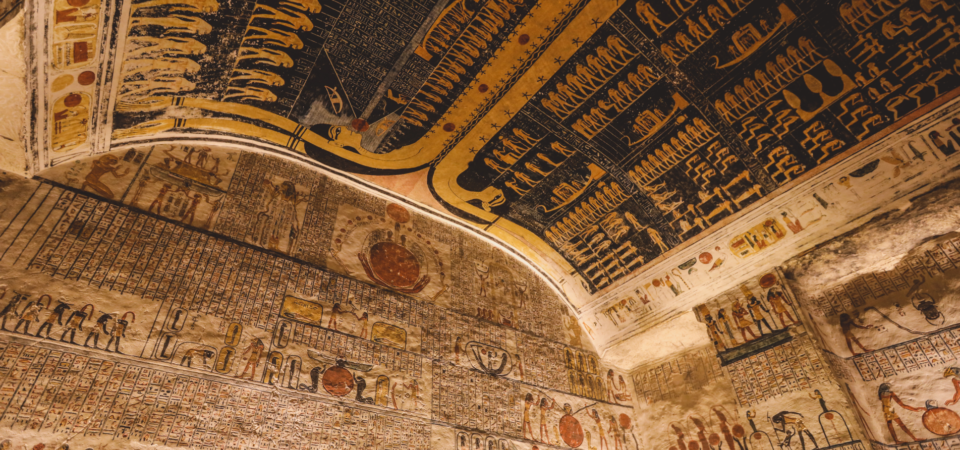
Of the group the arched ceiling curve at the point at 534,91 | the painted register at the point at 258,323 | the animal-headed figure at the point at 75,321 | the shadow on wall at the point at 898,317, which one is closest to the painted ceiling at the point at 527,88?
the arched ceiling curve at the point at 534,91

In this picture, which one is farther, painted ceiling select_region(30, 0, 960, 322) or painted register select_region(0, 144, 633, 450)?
painted ceiling select_region(30, 0, 960, 322)

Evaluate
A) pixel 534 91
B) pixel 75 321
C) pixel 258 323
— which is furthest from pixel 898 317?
pixel 75 321

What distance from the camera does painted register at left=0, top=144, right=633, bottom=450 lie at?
3428 millimetres

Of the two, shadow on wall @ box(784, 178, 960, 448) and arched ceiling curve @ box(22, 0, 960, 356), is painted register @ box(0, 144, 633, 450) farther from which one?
shadow on wall @ box(784, 178, 960, 448)

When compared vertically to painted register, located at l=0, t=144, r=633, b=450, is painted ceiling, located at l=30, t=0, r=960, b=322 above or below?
above

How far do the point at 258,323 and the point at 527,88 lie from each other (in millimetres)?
3200

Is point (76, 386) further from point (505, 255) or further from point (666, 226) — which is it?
point (666, 226)

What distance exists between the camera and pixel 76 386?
10.9ft

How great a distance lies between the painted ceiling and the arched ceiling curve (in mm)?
16

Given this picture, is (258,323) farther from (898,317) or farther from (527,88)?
(898,317)

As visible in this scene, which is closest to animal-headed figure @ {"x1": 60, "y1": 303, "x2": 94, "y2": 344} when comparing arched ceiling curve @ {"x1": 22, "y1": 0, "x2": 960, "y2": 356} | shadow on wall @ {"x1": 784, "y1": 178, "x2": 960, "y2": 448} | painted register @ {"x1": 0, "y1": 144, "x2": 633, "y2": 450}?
painted register @ {"x1": 0, "y1": 144, "x2": 633, "y2": 450}

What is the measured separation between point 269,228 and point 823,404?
5.26 meters

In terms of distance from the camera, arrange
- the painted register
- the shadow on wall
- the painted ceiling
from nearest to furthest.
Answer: the painted register
the painted ceiling
the shadow on wall

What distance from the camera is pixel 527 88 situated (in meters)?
5.00
